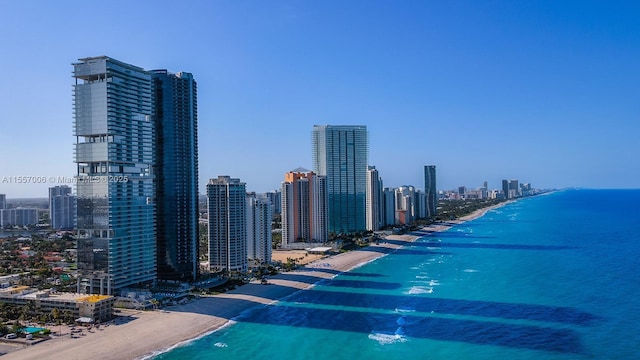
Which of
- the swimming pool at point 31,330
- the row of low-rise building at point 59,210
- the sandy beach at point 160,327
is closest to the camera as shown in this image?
the sandy beach at point 160,327

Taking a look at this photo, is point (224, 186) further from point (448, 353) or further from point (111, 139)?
point (448, 353)

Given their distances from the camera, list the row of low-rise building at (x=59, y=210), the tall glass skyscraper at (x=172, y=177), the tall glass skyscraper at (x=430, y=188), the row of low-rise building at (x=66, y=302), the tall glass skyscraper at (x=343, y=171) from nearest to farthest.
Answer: the row of low-rise building at (x=66, y=302) → the tall glass skyscraper at (x=172, y=177) → the tall glass skyscraper at (x=343, y=171) → the row of low-rise building at (x=59, y=210) → the tall glass skyscraper at (x=430, y=188)

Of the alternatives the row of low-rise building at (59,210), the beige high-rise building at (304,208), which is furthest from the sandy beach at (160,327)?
the row of low-rise building at (59,210)

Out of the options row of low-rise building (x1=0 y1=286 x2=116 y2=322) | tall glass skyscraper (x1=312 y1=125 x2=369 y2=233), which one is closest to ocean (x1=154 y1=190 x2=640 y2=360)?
row of low-rise building (x1=0 y1=286 x2=116 y2=322)

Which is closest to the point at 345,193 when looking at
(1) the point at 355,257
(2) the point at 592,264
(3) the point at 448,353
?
(1) the point at 355,257

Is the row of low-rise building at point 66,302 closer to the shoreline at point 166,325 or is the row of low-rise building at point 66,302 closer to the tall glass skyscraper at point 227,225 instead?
the shoreline at point 166,325

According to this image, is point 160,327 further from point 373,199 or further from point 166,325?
point 373,199
